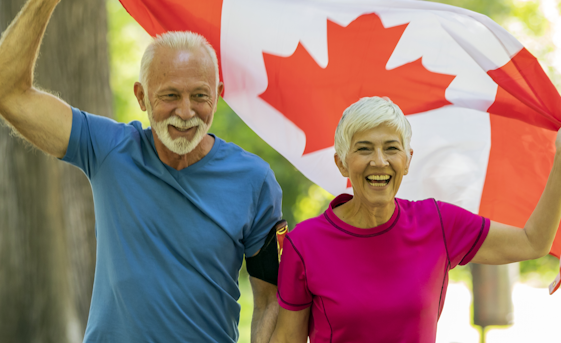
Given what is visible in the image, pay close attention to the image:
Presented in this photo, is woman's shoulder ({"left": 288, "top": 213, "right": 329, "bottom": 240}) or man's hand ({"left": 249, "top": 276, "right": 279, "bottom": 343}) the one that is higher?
woman's shoulder ({"left": 288, "top": 213, "right": 329, "bottom": 240})

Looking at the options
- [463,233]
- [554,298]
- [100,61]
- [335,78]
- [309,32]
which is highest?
[100,61]

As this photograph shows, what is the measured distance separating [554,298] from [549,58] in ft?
15.6

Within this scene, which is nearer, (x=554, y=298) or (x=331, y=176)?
(x=331, y=176)

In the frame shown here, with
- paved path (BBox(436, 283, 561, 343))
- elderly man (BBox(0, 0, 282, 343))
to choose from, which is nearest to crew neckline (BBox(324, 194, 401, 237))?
elderly man (BBox(0, 0, 282, 343))

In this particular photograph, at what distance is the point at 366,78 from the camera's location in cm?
336

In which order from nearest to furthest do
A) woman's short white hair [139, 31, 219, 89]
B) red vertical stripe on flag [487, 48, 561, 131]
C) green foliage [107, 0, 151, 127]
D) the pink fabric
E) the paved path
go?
the pink fabric < woman's short white hair [139, 31, 219, 89] < red vertical stripe on flag [487, 48, 561, 131] < the paved path < green foliage [107, 0, 151, 127]

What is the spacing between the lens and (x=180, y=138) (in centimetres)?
246

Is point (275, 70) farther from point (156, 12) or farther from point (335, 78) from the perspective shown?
point (156, 12)

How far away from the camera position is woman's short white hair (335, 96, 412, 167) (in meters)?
2.37

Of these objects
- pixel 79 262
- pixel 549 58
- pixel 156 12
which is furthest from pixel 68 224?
pixel 549 58

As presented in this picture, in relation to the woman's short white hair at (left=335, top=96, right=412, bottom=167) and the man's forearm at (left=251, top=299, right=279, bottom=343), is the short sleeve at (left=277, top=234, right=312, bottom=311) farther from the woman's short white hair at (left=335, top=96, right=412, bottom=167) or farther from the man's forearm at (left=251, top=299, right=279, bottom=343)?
the woman's short white hair at (left=335, top=96, right=412, bottom=167)

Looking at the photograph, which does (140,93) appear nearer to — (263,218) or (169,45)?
(169,45)

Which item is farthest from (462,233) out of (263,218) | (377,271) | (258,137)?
(258,137)

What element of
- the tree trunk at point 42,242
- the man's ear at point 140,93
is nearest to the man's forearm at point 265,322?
the man's ear at point 140,93
